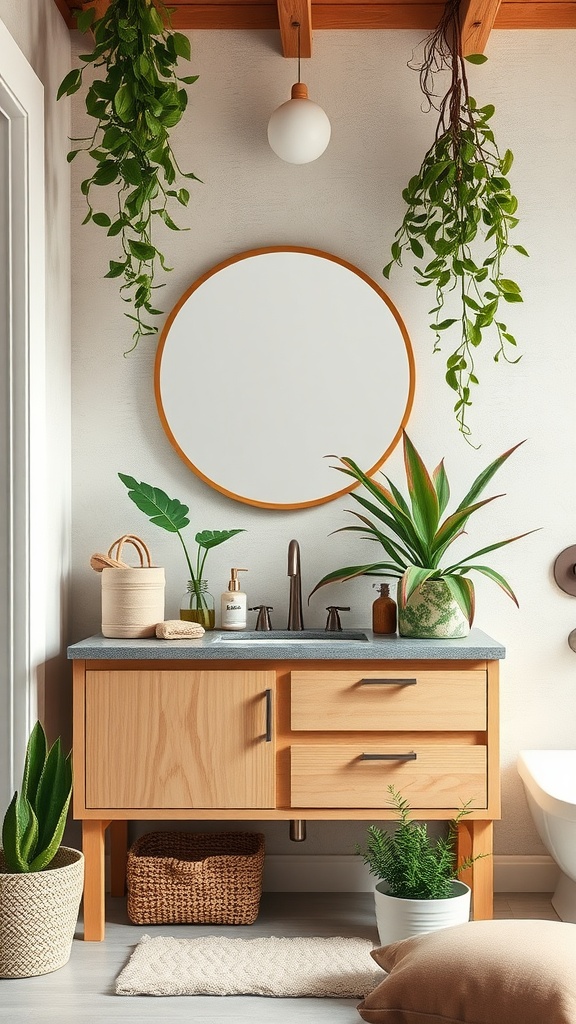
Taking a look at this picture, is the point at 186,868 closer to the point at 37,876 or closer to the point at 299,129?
the point at 37,876

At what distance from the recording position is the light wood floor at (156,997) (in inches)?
85.0

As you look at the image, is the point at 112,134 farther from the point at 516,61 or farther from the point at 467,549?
the point at 467,549

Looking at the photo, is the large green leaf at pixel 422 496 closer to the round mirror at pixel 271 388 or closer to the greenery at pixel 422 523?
the greenery at pixel 422 523

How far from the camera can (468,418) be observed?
10.0 ft

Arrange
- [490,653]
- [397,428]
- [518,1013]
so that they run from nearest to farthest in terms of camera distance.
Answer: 1. [518,1013]
2. [490,653]
3. [397,428]

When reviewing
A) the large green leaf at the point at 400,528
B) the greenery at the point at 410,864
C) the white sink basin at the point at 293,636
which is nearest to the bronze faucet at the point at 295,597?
the white sink basin at the point at 293,636

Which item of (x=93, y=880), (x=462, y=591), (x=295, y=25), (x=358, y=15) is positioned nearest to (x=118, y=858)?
(x=93, y=880)

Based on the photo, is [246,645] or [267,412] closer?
[246,645]

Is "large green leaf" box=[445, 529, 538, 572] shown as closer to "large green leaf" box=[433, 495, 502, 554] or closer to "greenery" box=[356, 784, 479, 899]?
"large green leaf" box=[433, 495, 502, 554]

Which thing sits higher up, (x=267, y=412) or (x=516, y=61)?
(x=516, y=61)

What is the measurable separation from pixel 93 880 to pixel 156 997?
15.9 inches

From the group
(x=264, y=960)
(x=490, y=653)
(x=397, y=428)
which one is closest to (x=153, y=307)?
(x=397, y=428)

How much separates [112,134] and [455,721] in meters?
1.72

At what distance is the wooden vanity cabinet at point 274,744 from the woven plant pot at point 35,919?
197 millimetres
